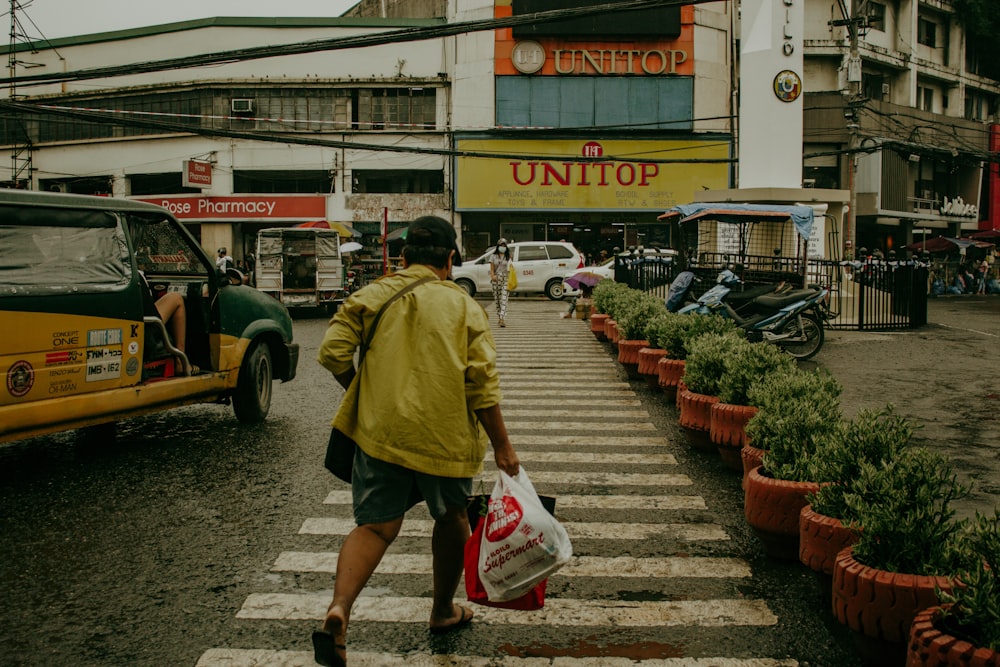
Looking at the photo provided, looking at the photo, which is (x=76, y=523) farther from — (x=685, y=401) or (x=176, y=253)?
(x=685, y=401)

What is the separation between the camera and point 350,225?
36531 millimetres

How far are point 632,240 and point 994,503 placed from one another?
32349 mm

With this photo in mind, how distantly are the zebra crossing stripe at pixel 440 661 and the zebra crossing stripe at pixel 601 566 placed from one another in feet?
2.96

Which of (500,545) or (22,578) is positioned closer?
(500,545)

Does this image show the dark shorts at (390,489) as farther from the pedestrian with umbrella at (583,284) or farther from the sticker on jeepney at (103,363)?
the pedestrian with umbrella at (583,284)

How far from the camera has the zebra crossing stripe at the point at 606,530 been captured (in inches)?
201

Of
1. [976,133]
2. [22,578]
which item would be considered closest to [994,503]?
[22,578]

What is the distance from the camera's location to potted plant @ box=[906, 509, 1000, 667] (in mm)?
2527

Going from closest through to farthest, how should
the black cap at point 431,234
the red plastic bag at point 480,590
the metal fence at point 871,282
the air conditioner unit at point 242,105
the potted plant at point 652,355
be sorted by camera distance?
the red plastic bag at point 480,590, the black cap at point 431,234, the potted plant at point 652,355, the metal fence at point 871,282, the air conditioner unit at point 242,105

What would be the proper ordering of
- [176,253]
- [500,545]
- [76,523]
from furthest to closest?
1. [176,253]
2. [76,523]
3. [500,545]

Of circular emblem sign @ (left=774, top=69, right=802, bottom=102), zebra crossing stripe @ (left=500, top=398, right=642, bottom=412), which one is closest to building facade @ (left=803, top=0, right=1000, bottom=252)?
circular emblem sign @ (left=774, top=69, right=802, bottom=102)

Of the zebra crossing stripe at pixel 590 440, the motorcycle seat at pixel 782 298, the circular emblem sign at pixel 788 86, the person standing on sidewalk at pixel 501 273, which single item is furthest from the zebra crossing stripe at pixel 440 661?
the circular emblem sign at pixel 788 86

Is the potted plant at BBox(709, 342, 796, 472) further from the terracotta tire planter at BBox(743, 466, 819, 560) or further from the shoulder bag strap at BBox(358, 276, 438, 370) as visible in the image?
the shoulder bag strap at BBox(358, 276, 438, 370)

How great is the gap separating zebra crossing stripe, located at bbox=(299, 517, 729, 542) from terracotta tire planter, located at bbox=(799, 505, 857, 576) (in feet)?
3.76
